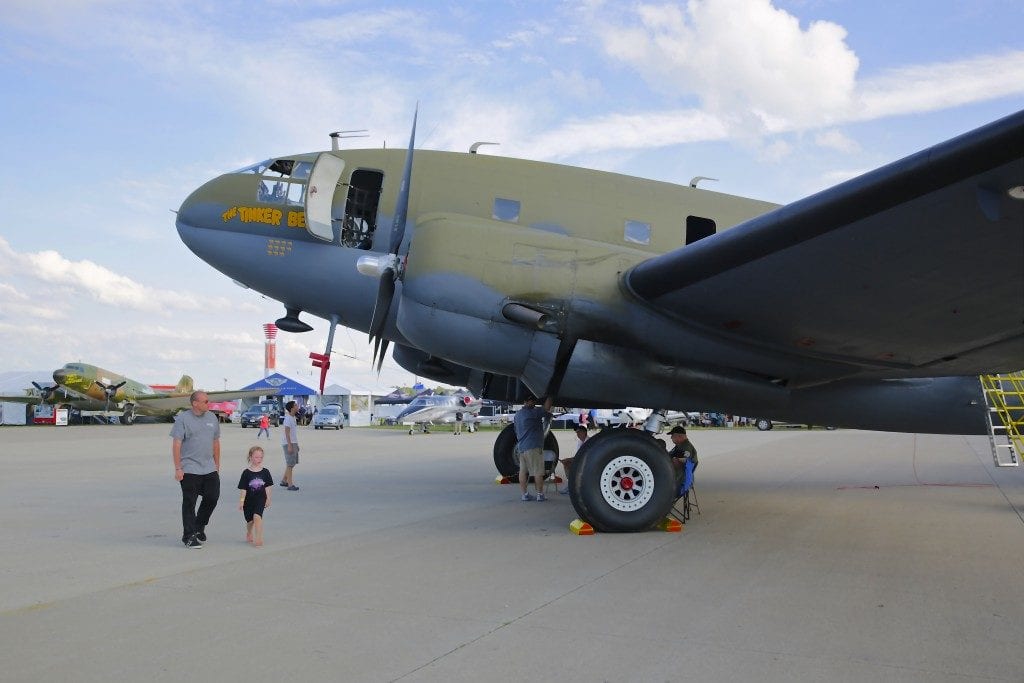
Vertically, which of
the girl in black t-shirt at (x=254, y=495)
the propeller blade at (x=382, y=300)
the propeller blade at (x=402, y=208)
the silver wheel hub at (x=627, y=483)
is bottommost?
the girl in black t-shirt at (x=254, y=495)

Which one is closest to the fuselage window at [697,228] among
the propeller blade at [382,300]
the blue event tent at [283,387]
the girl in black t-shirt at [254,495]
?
the propeller blade at [382,300]

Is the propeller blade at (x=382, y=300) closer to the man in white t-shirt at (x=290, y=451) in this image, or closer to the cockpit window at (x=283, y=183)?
the cockpit window at (x=283, y=183)

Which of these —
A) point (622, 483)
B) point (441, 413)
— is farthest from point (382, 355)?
point (441, 413)

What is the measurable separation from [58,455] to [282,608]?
1912 centimetres

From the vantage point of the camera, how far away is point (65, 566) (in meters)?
6.38

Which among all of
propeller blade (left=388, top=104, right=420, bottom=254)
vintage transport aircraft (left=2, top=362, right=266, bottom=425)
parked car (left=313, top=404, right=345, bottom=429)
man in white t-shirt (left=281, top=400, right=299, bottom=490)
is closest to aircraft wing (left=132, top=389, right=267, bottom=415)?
vintage transport aircraft (left=2, top=362, right=266, bottom=425)

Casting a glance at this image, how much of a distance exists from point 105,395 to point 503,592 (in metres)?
54.9

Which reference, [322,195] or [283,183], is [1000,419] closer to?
[322,195]

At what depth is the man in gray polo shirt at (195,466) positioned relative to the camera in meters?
7.31

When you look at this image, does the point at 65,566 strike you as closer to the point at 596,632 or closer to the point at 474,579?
the point at 474,579

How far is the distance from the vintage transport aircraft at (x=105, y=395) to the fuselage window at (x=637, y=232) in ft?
145

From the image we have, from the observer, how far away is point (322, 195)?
9320 mm

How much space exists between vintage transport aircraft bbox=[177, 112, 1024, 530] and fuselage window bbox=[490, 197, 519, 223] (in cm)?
3

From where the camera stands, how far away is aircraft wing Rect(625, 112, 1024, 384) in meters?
5.40
